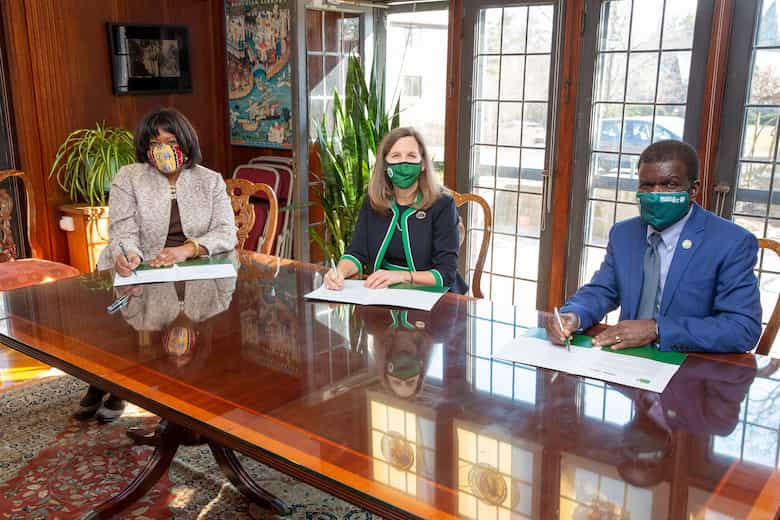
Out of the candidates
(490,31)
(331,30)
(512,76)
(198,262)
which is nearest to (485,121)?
(512,76)

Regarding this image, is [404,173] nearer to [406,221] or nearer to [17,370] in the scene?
[406,221]

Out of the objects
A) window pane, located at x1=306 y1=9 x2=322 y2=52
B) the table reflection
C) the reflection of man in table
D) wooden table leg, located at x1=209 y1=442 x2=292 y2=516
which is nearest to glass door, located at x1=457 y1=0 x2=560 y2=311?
window pane, located at x1=306 y1=9 x2=322 y2=52

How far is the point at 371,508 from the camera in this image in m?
1.03

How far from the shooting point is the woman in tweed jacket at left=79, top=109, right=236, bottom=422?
2572mm

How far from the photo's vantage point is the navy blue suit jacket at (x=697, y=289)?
60.7 inches

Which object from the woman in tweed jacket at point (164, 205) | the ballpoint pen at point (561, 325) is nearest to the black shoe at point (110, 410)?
the woman in tweed jacket at point (164, 205)

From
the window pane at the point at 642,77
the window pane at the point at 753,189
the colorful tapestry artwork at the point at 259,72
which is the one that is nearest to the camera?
the window pane at the point at 753,189

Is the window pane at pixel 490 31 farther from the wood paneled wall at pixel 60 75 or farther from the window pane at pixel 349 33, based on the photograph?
the wood paneled wall at pixel 60 75

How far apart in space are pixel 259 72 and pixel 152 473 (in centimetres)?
316

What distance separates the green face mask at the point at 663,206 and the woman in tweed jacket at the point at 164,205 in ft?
5.20

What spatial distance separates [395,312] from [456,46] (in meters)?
2.36

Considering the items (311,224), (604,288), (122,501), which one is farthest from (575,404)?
(311,224)

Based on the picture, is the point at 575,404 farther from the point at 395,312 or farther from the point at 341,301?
the point at 341,301

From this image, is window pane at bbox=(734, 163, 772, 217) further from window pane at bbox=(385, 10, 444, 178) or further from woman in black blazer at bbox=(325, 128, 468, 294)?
window pane at bbox=(385, 10, 444, 178)
